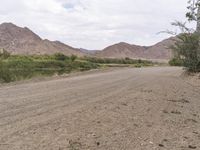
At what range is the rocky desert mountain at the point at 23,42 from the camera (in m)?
148

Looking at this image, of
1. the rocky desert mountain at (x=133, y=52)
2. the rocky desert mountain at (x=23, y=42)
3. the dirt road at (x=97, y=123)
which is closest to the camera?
the dirt road at (x=97, y=123)

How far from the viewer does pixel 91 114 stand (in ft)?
45.6

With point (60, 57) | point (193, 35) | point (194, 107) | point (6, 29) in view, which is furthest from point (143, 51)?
point (194, 107)

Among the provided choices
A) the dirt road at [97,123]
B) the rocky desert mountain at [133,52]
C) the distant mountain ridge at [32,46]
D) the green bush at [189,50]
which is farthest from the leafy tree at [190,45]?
the rocky desert mountain at [133,52]

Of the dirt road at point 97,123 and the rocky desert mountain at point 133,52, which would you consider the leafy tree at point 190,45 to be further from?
the rocky desert mountain at point 133,52

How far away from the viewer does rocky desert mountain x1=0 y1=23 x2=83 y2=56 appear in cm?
14788

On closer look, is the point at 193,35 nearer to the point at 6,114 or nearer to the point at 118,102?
the point at 118,102

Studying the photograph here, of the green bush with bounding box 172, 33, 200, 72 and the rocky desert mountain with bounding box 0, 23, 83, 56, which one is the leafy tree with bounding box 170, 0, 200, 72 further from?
the rocky desert mountain with bounding box 0, 23, 83, 56

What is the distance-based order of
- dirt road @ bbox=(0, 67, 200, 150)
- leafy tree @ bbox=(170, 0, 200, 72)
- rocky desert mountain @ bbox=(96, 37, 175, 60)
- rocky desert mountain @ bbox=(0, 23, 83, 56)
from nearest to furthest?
dirt road @ bbox=(0, 67, 200, 150) < leafy tree @ bbox=(170, 0, 200, 72) < rocky desert mountain @ bbox=(0, 23, 83, 56) < rocky desert mountain @ bbox=(96, 37, 175, 60)

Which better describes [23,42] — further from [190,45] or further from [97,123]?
[97,123]

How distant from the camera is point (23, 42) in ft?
506

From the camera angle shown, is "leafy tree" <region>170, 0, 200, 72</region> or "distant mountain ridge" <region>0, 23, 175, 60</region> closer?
"leafy tree" <region>170, 0, 200, 72</region>

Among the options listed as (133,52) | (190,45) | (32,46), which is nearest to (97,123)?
(190,45)

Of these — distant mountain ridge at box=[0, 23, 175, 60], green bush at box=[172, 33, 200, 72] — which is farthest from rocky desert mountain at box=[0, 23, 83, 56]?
green bush at box=[172, 33, 200, 72]
